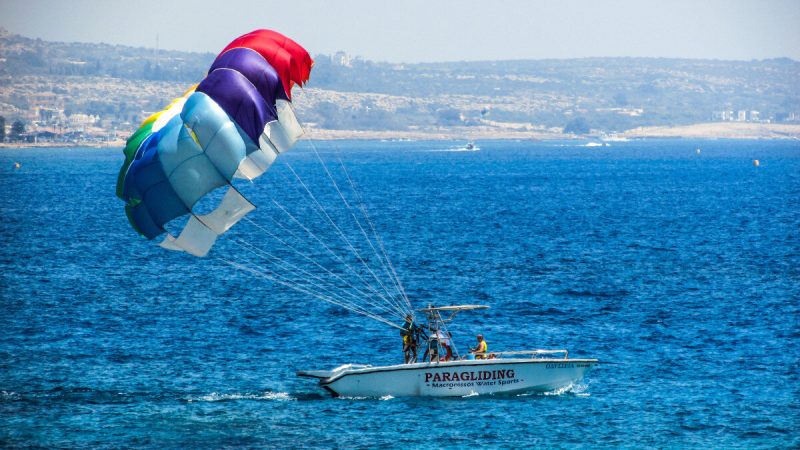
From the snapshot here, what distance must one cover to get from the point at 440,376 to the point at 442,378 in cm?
10

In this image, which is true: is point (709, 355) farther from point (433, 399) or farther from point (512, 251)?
point (512, 251)

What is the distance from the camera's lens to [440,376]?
3978 centimetres

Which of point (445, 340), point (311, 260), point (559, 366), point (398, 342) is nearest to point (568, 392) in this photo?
point (559, 366)

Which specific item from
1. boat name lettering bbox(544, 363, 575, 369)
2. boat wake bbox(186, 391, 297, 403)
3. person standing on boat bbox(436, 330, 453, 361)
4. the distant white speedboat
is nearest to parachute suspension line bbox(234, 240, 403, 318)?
person standing on boat bbox(436, 330, 453, 361)

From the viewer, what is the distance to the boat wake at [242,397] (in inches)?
1572

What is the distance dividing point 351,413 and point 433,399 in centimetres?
298

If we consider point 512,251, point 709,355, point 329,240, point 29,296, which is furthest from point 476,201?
point 709,355

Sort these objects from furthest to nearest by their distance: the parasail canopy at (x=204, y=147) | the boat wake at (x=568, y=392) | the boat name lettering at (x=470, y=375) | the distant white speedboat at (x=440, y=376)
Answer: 1. the boat wake at (x=568, y=392)
2. the boat name lettering at (x=470, y=375)
3. the distant white speedboat at (x=440, y=376)
4. the parasail canopy at (x=204, y=147)

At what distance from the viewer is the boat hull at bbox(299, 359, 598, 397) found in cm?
3969

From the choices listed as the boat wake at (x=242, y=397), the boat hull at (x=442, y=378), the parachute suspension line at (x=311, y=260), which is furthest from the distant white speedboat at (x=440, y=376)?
the parachute suspension line at (x=311, y=260)

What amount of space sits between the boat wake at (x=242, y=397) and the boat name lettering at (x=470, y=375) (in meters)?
4.86

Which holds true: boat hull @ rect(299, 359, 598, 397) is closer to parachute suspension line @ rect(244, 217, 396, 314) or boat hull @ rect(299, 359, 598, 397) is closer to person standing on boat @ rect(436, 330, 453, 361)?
person standing on boat @ rect(436, 330, 453, 361)

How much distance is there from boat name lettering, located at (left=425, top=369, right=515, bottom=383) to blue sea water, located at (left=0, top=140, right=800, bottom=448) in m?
0.76

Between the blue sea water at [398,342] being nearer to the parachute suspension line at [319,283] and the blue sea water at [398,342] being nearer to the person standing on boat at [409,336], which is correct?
the parachute suspension line at [319,283]
